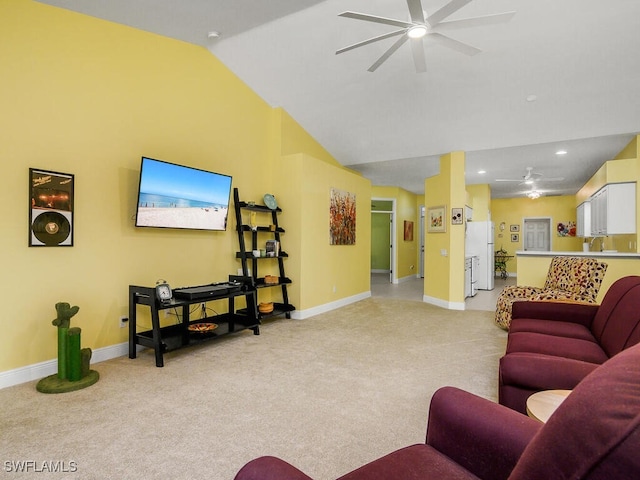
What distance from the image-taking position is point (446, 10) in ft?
8.49

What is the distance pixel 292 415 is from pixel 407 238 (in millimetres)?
8485

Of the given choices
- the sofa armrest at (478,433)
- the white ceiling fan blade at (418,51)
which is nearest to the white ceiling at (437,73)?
the white ceiling fan blade at (418,51)

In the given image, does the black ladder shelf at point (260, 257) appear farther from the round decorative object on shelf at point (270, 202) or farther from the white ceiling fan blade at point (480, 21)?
the white ceiling fan blade at point (480, 21)

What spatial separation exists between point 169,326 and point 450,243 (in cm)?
453

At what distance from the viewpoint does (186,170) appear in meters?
3.89

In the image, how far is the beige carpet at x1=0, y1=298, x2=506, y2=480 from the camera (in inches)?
74.5

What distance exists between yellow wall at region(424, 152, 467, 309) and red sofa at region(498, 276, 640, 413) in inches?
112

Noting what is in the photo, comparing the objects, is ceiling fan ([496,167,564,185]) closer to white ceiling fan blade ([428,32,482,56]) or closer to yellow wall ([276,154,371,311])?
yellow wall ([276,154,371,311])

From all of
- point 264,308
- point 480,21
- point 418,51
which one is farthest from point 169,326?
point 480,21

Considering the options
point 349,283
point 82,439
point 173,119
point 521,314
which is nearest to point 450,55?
point 521,314

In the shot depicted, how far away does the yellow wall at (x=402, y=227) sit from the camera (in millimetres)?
9633

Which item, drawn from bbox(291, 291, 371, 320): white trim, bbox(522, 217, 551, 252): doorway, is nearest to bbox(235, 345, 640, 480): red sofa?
bbox(291, 291, 371, 320): white trim

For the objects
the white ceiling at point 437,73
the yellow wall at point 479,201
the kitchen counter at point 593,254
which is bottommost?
the kitchen counter at point 593,254

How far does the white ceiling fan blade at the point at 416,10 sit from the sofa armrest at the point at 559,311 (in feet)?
8.43
